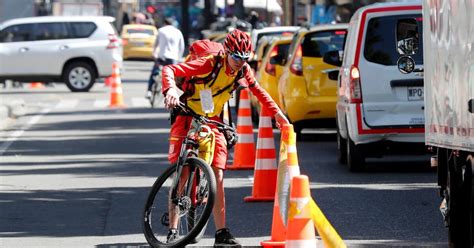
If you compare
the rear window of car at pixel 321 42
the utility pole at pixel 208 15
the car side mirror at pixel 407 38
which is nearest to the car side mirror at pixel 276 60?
the rear window of car at pixel 321 42

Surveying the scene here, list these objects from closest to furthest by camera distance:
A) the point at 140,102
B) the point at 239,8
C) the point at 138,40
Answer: the point at 140,102 < the point at 239,8 < the point at 138,40

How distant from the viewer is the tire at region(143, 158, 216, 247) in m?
10.1

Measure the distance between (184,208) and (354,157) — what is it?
20.0 ft

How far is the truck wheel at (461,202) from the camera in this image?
873 cm

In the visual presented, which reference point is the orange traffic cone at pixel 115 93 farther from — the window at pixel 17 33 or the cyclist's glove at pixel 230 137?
the cyclist's glove at pixel 230 137

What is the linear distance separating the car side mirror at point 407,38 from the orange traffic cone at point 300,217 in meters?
3.09

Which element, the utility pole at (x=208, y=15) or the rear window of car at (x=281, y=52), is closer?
the rear window of car at (x=281, y=52)

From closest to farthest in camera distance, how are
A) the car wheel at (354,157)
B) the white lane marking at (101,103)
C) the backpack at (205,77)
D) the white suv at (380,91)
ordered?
the backpack at (205,77), the white suv at (380,91), the car wheel at (354,157), the white lane marking at (101,103)

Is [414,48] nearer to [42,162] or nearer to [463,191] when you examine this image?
[463,191]

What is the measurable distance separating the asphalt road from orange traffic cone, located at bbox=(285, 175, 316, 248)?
2794 millimetres

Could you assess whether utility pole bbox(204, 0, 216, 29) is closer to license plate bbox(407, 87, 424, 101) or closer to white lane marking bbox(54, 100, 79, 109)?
white lane marking bbox(54, 100, 79, 109)

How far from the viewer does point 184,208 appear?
10438mm

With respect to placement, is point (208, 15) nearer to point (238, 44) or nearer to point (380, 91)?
point (380, 91)

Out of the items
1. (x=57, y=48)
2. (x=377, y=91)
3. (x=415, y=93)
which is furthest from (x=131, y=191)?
(x=57, y=48)
